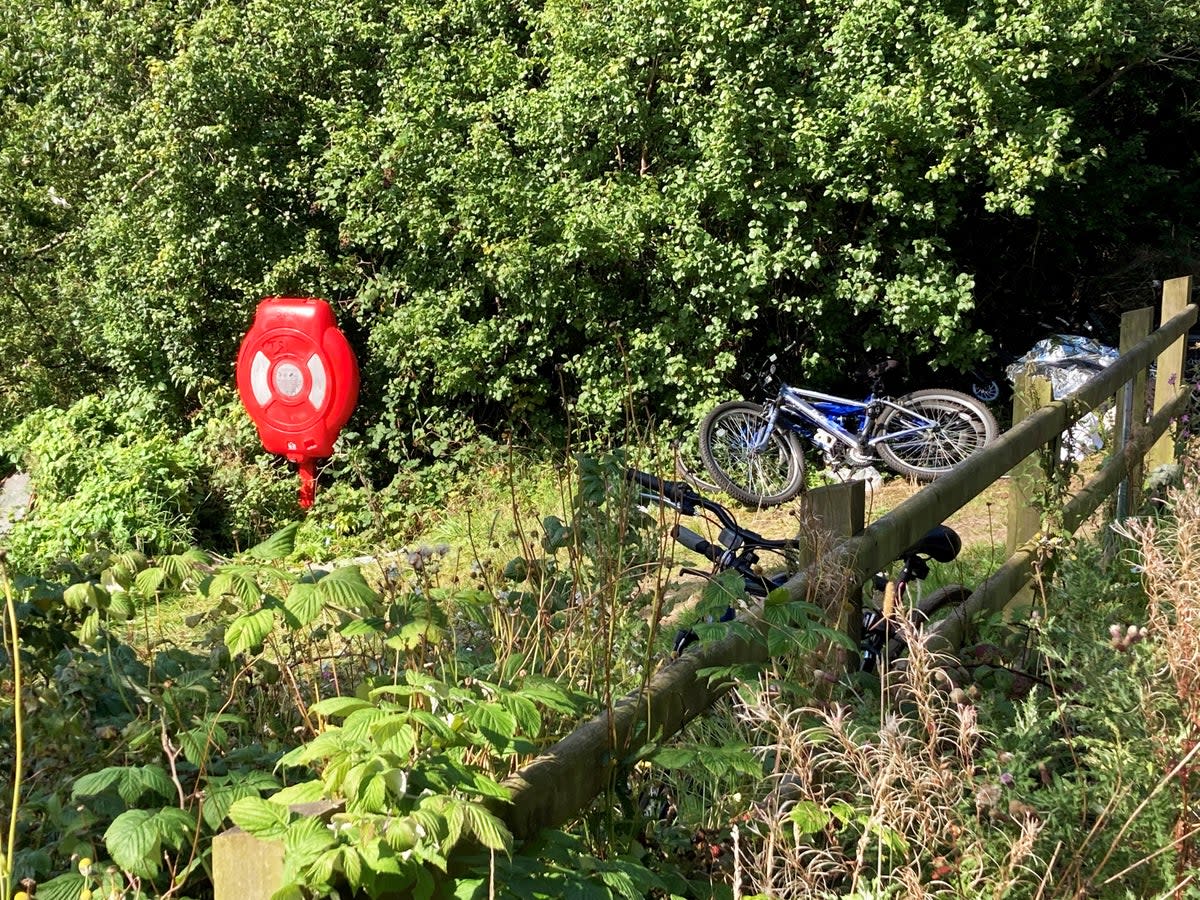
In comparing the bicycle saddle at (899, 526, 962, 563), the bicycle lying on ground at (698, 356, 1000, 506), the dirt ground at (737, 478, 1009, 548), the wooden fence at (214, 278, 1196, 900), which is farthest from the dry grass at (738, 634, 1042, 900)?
the bicycle lying on ground at (698, 356, 1000, 506)

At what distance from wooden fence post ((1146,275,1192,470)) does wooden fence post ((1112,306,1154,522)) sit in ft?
1.78

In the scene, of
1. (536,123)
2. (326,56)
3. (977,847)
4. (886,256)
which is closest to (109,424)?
(326,56)

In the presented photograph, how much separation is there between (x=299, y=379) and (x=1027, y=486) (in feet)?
22.3

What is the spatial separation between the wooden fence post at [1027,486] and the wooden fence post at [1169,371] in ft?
8.24

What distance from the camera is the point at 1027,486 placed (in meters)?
4.14

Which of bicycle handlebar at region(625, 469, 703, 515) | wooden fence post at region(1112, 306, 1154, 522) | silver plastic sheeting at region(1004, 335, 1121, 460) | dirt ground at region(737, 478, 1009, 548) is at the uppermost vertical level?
bicycle handlebar at region(625, 469, 703, 515)

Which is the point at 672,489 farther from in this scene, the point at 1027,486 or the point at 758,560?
the point at 1027,486

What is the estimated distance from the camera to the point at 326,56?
35.9 feet

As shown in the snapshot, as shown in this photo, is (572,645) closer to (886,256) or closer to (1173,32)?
(886,256)

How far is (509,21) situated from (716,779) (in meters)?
9.47

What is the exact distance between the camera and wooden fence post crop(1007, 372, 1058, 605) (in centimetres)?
410

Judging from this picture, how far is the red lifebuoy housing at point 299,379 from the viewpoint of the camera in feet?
31.9

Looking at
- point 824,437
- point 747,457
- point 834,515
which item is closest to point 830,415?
point 824,437

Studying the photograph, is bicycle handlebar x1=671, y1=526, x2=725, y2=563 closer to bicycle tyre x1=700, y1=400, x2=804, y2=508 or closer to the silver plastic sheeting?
bicycle tyre x1=700, y1=400, x2=804, y2=508
